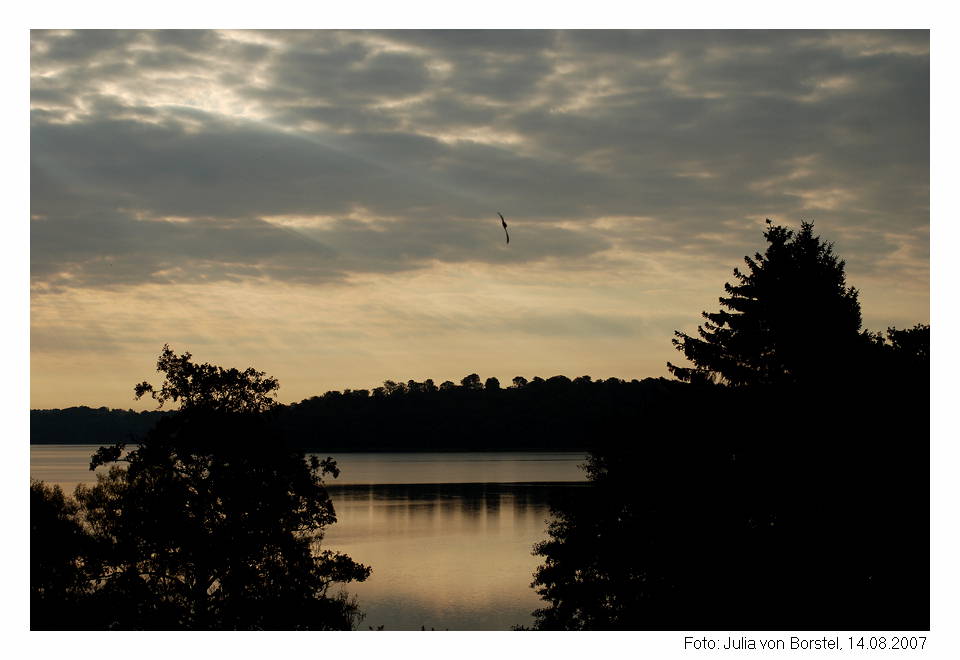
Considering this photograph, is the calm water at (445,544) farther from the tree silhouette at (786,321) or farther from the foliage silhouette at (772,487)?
the tree silhouette at (786,321)

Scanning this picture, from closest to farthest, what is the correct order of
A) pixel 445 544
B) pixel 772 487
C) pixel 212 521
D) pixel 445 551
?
pixel 212 521 < pixel 772 487 < pixel 445 551 < pixel 445 544

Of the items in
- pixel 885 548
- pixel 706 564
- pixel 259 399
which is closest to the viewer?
pixel 885 548

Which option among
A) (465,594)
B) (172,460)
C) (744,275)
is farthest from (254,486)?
(465,594)

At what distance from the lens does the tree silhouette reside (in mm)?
30094

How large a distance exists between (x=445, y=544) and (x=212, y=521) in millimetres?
53031

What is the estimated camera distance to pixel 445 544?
77625mm

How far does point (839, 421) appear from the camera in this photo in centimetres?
2791

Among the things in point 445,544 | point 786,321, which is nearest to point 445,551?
point 445,544

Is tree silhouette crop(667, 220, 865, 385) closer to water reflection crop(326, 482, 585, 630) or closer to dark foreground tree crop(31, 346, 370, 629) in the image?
water reflection crop(326, 482, 585, 630)

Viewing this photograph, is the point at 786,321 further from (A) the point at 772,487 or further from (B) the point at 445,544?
(B) the point at 445,544

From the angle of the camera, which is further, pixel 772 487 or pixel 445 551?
pixel 445 551

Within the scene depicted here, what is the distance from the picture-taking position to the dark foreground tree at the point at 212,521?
25.5m

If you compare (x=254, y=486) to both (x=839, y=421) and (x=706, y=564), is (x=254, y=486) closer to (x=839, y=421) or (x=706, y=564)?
(x=706, y=564)
